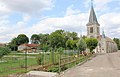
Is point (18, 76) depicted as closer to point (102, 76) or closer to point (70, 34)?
point (102, 76)

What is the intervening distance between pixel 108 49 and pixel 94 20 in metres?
20.1

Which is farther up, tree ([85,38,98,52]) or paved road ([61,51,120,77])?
tree ([85,38,98,52])

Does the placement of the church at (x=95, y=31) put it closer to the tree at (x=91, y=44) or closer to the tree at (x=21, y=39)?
the tree at (x=91, y=44)

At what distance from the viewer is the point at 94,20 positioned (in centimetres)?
11056

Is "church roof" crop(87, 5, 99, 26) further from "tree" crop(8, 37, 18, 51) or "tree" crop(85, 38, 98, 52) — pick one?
"tree" crop(8, 37, 18, 51)

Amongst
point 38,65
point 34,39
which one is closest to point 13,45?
point 34,39

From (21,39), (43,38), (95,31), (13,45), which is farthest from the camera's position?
(21,39)

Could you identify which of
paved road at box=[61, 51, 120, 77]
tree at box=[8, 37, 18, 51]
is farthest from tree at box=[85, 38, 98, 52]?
paved road at box=[61, 51, 120, 77]

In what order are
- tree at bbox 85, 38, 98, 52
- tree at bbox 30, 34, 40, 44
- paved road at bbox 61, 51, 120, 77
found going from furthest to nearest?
tree at bbox 30, 34, 40, 44, tree at bbox 85, 38, 98, 52, paved road at bbox 61, 51, 120, 77

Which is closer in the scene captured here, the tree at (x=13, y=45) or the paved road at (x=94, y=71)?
the paved road at (x=94, y=71)

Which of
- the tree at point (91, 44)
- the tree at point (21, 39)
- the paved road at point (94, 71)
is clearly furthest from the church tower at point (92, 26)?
the paved road at point (94, 71)

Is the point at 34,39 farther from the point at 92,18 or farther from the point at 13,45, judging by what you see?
the point at 92,18

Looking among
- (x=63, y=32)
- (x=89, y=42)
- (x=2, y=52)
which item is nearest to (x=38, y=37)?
(x=63, y=32)

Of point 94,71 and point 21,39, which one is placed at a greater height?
point 21,39
